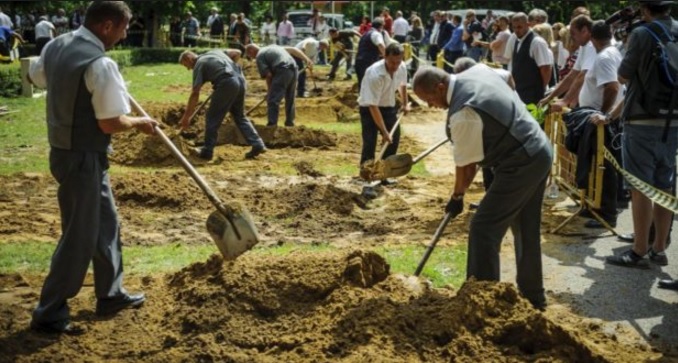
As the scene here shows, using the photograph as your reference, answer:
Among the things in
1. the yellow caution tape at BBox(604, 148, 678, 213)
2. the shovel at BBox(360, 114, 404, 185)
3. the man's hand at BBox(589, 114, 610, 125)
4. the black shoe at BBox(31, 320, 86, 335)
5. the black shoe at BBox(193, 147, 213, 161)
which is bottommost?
the black shoe at BBox(31, 320, 86, 335)

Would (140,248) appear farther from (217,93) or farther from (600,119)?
(217,93)

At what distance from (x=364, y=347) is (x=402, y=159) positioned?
4.39 m

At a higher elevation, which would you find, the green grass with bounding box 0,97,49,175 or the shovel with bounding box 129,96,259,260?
the shovel with bounding box 129,96,259,260

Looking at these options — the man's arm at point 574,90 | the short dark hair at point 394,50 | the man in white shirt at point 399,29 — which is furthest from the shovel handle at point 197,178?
the man in white shirt at point 399,29

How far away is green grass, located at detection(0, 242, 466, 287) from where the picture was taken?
22.2 feet

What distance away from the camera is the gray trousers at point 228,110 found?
11.8 m

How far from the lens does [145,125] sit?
5.34m

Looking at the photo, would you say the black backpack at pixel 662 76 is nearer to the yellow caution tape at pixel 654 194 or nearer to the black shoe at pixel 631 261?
the yellow caution tape at pixel 654 194

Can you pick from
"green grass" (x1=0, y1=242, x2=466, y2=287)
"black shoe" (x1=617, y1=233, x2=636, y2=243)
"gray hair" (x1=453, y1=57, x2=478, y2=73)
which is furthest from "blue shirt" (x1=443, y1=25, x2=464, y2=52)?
"gray hair" (x1=453, y1=57, x2=478, y2=73)

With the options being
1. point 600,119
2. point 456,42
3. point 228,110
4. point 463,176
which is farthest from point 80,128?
point 456,42

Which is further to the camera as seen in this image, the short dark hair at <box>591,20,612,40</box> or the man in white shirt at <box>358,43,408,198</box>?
the man in white shirt at <box>358,43,408,198</box>

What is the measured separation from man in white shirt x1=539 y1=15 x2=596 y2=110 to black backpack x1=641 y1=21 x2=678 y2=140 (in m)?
2.03

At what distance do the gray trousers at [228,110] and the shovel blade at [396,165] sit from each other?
144 inches

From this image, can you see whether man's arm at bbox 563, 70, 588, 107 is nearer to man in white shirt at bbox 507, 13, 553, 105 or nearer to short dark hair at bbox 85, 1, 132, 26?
man in white shirt at bbox 507, 13, 553, 105
